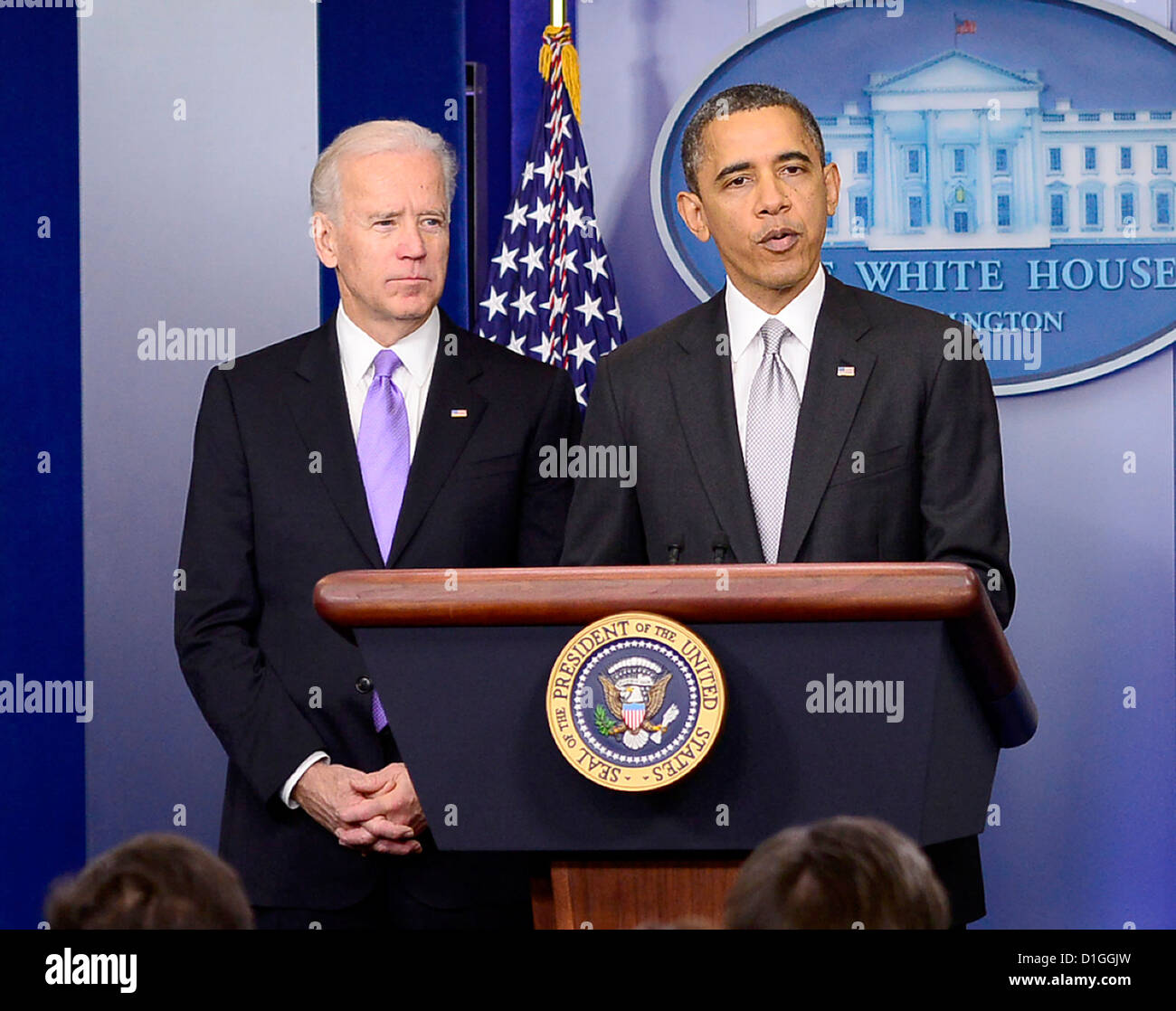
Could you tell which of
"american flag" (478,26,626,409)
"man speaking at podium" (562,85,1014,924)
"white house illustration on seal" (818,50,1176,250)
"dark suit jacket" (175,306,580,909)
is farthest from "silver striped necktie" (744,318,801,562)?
"white house illustration on seal" (818,50,1176,250)

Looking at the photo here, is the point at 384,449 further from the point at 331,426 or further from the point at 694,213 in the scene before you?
the point at 694,213

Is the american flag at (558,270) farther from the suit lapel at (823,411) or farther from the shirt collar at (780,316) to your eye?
the suit lapel at (823,411)

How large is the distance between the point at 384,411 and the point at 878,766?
1.36 meters

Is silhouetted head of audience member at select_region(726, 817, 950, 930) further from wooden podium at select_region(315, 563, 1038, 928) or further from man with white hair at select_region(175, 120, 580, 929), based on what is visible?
man with white hair at select_region(175, 120, 580, 929)

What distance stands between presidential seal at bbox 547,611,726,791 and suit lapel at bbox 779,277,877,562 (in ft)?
2.07

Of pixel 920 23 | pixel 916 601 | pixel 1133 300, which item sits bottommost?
pixel 916 601

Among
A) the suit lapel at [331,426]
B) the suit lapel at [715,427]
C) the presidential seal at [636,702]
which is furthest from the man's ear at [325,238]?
the presidential seal at [636,702]

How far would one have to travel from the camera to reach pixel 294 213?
12.4 feet

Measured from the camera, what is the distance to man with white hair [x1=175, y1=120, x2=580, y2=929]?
2.43m
